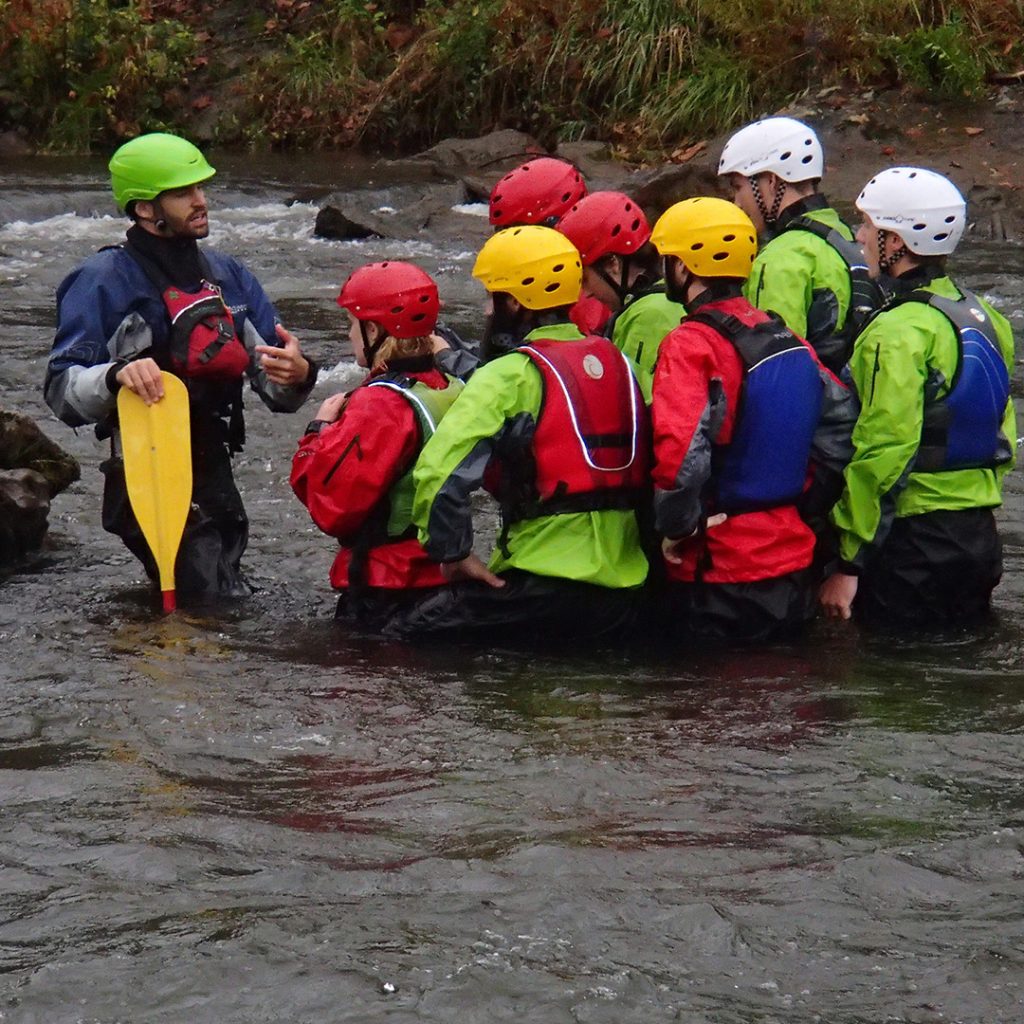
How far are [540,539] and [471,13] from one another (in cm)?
1758

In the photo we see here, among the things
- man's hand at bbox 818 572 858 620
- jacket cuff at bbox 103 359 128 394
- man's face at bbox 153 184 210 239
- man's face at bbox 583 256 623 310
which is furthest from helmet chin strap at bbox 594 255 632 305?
→ jacket cuff at bbox 103 359 128 394

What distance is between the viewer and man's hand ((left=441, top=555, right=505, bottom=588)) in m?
5.91

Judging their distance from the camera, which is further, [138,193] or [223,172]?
[223,172]

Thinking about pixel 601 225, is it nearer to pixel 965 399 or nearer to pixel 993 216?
pixel 965 399

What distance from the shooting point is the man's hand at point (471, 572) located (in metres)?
5.91

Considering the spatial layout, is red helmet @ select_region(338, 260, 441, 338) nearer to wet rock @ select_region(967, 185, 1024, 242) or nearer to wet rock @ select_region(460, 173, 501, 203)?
wet rock @ select_region(967, 185, 1024, 242)

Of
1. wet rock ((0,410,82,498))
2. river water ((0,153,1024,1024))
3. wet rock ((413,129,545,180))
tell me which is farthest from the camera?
wet rock ((413,129,545,180))

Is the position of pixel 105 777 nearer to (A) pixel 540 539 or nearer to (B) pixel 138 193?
(A) pixel 540 539

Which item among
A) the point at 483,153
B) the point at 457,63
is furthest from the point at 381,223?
the point at 457,63

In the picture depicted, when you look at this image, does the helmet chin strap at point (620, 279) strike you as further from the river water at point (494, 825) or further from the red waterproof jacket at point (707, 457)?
the river water at point (494, 825)

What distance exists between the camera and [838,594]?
6.05 metres

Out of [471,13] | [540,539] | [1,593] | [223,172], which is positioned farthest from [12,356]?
[471,13]

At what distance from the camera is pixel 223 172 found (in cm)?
2081

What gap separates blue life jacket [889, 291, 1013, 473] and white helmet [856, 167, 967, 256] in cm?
19
